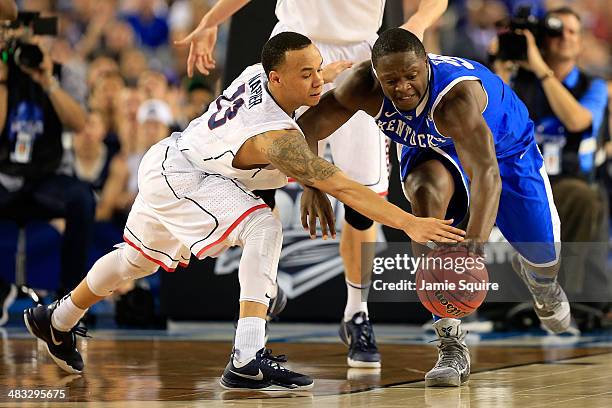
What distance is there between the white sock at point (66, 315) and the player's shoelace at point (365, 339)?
1.55m

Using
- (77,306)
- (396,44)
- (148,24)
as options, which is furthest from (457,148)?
(148,24)

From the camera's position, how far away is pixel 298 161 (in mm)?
5082

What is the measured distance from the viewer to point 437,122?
5406 millimetres

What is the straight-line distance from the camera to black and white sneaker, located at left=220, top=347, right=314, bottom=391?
525cm

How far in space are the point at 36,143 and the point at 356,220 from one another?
12.1ft

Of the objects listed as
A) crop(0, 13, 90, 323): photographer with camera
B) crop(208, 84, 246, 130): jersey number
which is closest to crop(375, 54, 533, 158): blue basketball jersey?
crop(208, 84, 246, 130): jersey number

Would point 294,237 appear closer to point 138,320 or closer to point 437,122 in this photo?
point 138,320

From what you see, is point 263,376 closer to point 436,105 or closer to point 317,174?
point 317,174

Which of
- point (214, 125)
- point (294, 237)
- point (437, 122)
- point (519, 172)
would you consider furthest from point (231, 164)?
point (294, 237)

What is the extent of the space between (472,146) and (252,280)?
3.82 feet

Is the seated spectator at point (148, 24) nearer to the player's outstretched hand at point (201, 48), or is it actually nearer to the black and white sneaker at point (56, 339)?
the player's outstretched hand at point (201, 48)

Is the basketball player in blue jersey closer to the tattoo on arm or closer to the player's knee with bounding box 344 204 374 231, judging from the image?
the tattoo on arm

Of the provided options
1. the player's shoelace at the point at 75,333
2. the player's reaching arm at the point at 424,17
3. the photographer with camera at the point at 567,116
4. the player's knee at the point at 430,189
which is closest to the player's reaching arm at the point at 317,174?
the player's knee at the point at 430,189

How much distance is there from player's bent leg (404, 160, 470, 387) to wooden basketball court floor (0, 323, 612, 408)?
10 centimetres
